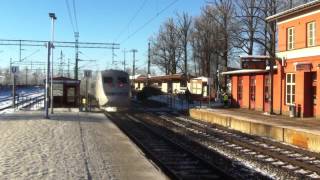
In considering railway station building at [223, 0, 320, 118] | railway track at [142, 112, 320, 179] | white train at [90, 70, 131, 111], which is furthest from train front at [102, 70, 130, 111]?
railway track at [142, 112, 320, 179]

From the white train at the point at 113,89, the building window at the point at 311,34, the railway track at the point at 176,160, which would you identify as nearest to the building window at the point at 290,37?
the building window at the point at 311,34

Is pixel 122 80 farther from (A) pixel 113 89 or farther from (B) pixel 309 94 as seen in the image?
(B) pixel 309 94

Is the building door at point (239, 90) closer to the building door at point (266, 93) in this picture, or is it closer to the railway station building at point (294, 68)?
the railway station building at point (294, 68)

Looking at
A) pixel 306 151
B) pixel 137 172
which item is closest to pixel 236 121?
pixel 306 151

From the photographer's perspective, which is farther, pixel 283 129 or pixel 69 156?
pixel 283 129

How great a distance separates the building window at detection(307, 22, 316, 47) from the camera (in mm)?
31594

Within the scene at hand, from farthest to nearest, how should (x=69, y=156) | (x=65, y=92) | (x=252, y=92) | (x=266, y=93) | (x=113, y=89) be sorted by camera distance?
(x=65, y=92)
(x=113, y=89)
(x=252, y=92)
(x=266, y=93)
(x=69, y=156)

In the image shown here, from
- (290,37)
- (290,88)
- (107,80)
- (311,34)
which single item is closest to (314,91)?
(290,88)

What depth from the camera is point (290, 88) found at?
113 feet

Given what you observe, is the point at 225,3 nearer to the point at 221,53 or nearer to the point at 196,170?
the point at 221,53

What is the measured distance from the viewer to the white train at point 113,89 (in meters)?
44.6

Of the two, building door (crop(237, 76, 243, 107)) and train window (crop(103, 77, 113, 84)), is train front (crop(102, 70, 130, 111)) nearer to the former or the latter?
train window (crop(103, 77, 113, 84))

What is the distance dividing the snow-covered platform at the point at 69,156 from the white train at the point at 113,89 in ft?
73.0

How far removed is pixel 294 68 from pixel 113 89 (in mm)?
16101
